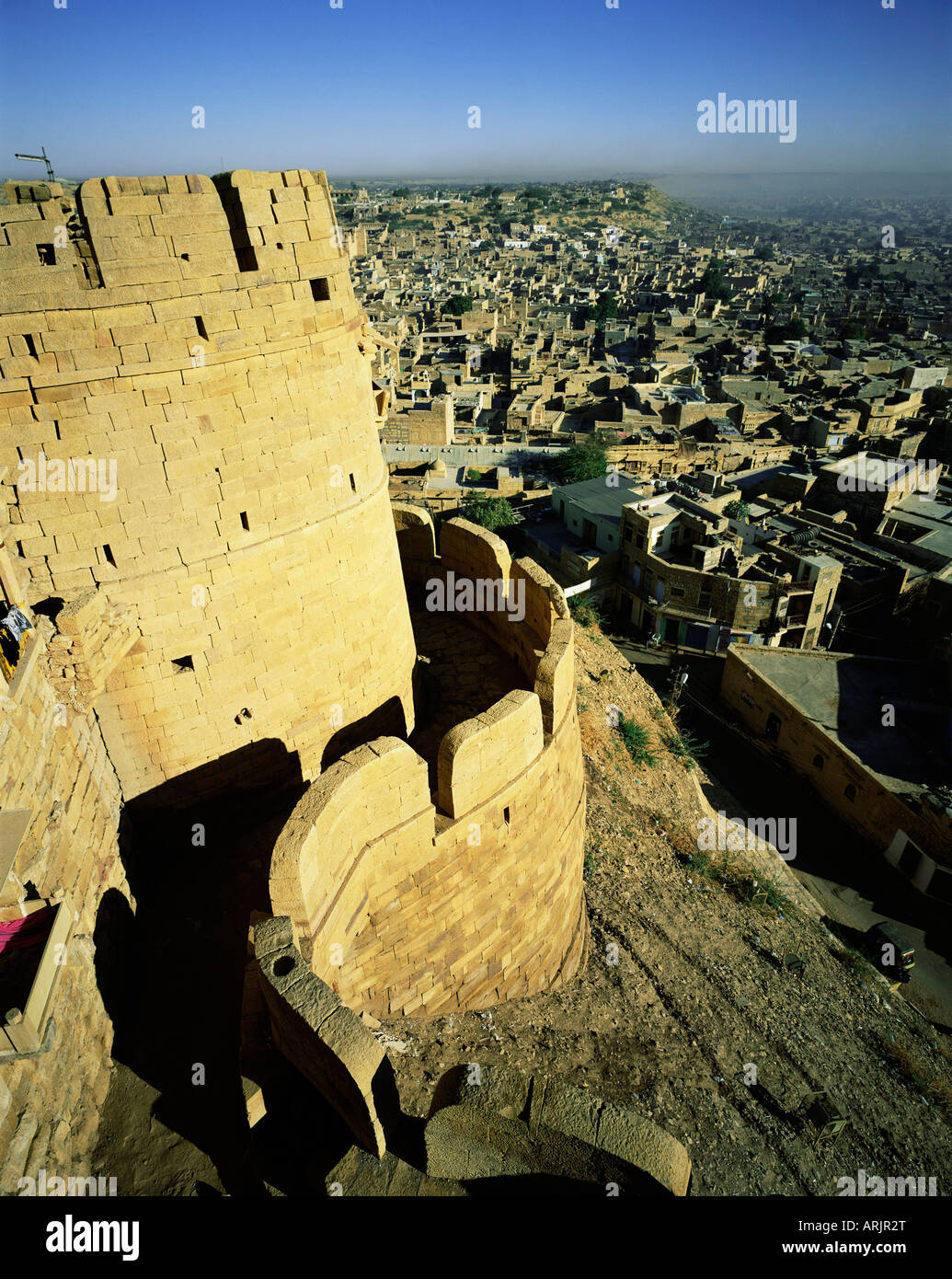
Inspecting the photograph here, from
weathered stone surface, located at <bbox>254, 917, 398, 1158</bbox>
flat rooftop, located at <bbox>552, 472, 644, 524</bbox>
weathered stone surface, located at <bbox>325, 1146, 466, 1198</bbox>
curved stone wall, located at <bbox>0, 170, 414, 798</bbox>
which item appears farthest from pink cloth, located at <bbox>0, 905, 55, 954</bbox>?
flat rooftop, located at <bbox>552, 472, 644, 524</bbox>

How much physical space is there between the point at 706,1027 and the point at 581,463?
35671 millimetres

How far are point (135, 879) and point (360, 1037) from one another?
3.62 meters

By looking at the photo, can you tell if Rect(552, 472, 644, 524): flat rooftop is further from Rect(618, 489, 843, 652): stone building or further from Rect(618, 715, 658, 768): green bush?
Rect(618, 715, 658, 768): green bush

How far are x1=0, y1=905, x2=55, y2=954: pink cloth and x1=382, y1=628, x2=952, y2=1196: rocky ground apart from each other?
3469 millimetres

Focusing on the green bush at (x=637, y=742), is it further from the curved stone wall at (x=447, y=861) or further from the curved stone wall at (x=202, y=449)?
the curved stone wall at (x=202, y=449)

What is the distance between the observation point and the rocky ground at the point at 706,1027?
778 centimetres

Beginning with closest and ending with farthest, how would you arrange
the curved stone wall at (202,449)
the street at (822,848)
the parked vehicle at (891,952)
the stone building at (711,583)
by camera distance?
the curved stone wall at (202,449) → the parked vehicle at (891,952) → the street at (822,848) → the stone building at (711,583)

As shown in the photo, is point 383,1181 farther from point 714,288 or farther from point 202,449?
point 714,288

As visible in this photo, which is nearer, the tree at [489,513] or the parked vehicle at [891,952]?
the parked vehicle at [891,952]

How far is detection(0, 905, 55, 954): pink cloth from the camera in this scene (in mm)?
4949

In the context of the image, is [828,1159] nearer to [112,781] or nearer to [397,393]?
[112,781]

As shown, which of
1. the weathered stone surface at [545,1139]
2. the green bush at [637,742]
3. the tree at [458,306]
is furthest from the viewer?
the tree at [458,306]

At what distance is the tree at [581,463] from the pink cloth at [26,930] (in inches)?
1507

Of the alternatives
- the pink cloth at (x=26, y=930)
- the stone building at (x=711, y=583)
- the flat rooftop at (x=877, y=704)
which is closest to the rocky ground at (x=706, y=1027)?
the pink cloth at (x=26, y=930)
